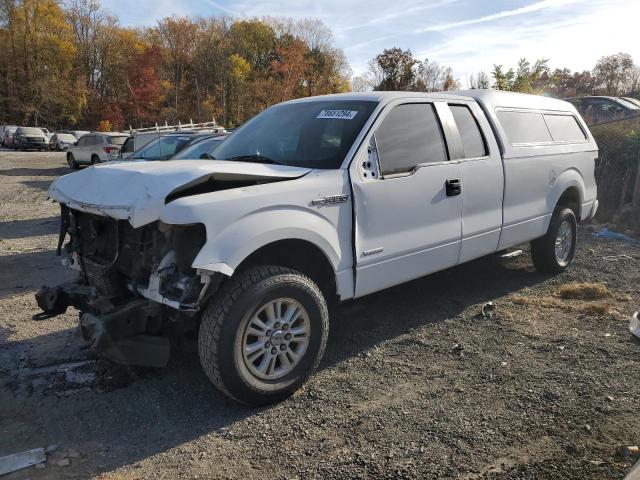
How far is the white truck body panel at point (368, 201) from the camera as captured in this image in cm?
305

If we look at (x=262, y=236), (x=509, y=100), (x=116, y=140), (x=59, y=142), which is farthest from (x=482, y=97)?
(x=59, y=142)

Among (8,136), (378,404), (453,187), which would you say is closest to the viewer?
(378,404)

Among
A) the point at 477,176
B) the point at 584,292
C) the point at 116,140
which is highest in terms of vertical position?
the point at 116,140

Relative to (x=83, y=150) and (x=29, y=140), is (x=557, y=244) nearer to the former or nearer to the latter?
(x=83, y=150)

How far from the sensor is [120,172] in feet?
11.1

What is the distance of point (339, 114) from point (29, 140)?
39619 millimetres

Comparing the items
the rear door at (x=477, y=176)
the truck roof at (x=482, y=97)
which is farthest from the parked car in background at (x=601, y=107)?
the rear door at (x=477, y=176)

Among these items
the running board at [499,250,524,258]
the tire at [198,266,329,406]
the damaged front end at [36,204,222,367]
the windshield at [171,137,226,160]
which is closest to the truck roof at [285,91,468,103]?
the tire at [198,266,329,406]

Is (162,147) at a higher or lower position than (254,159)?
higher

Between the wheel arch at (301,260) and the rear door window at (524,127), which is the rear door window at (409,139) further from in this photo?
the rear door window at (524,127)

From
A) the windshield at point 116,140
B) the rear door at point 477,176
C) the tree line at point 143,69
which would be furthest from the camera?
the tree line at point 143,69

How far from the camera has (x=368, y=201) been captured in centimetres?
377

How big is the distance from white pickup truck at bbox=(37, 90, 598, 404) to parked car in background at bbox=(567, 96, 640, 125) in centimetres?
1164

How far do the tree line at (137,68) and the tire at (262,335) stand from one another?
166 ft
